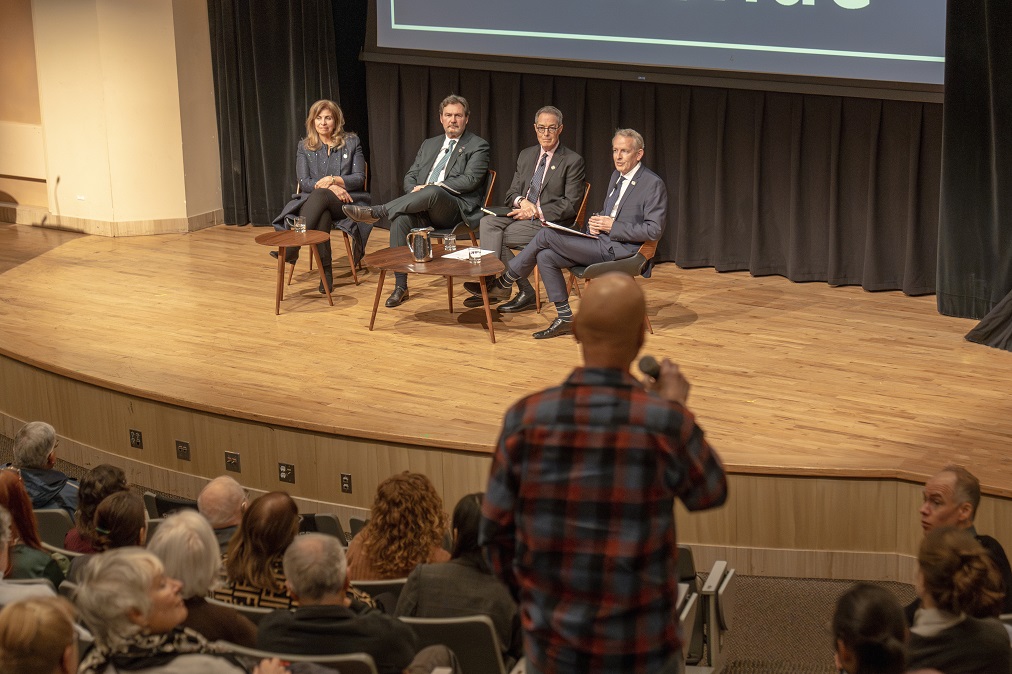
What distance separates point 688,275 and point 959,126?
5.96ft

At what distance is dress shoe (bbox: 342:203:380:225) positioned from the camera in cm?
671

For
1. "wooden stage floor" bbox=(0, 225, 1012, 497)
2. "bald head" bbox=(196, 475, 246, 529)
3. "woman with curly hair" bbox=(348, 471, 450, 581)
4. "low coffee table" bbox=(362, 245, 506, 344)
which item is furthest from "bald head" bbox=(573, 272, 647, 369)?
"low coffee table" bbox=(362, 245, 506, 344)

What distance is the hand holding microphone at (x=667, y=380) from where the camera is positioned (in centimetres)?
193

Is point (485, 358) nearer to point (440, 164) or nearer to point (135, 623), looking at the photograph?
point (440, 164)

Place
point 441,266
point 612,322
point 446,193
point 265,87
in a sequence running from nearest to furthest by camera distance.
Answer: point 612,322, point 441,266, point 446,193, point 265,87

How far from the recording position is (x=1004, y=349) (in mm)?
5582

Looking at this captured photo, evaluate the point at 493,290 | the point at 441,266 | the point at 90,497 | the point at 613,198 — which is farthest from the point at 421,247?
the point at 90,497

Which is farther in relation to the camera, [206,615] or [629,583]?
[206,615]

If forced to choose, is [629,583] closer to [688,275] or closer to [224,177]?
[688,275]

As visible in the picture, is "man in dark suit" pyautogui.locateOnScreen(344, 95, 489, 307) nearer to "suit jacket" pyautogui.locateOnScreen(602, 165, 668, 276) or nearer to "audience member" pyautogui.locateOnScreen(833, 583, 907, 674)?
"suit jacket" pyautogui.locateOnScreen(602, 165, 668, 276)

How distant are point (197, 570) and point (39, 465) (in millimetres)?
1694

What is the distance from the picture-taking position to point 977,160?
5891 mm

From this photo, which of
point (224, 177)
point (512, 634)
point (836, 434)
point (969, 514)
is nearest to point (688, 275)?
point (836, 434)

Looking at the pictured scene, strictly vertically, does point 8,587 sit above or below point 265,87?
below
